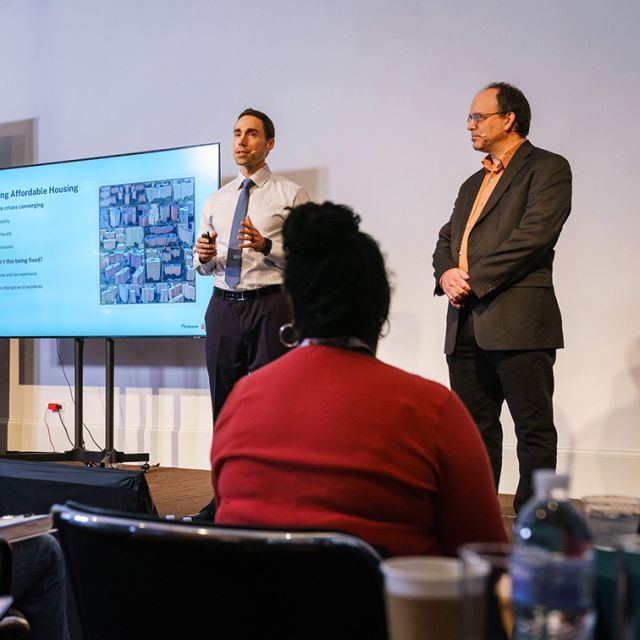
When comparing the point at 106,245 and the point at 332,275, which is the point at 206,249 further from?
the point at 332,275

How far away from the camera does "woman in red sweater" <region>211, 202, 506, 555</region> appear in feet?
3.69

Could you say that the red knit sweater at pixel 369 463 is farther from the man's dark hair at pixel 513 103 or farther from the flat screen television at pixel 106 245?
the flat screen television at pixel 106 245

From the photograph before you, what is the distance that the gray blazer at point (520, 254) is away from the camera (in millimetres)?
2961

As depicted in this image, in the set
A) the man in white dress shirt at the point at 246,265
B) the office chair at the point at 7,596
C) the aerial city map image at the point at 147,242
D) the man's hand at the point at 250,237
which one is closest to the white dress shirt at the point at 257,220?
the man in white dress shirt at the point at 246,265

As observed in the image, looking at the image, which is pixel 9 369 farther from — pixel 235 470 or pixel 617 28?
pixel 235 470

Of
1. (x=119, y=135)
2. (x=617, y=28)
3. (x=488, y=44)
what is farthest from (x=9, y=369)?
(x=617, y=28)

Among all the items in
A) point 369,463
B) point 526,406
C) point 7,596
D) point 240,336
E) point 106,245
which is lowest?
point 7,596

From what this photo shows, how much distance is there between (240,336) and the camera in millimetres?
3709

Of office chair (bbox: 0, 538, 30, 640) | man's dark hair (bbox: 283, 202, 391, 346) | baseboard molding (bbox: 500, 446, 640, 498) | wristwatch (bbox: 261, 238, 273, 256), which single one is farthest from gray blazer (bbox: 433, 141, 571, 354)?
office chair (bbox: 0, 538, 30, 640)

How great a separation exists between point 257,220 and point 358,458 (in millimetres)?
2733

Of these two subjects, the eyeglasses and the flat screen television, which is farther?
the flat screen television

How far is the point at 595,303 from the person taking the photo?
4.05 m

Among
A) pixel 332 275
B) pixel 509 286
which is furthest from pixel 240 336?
pixel 332 275

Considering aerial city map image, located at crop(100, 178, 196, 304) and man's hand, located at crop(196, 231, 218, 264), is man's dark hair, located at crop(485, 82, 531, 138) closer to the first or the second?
man's hand, located at crop(196, 231, 218, 264)
